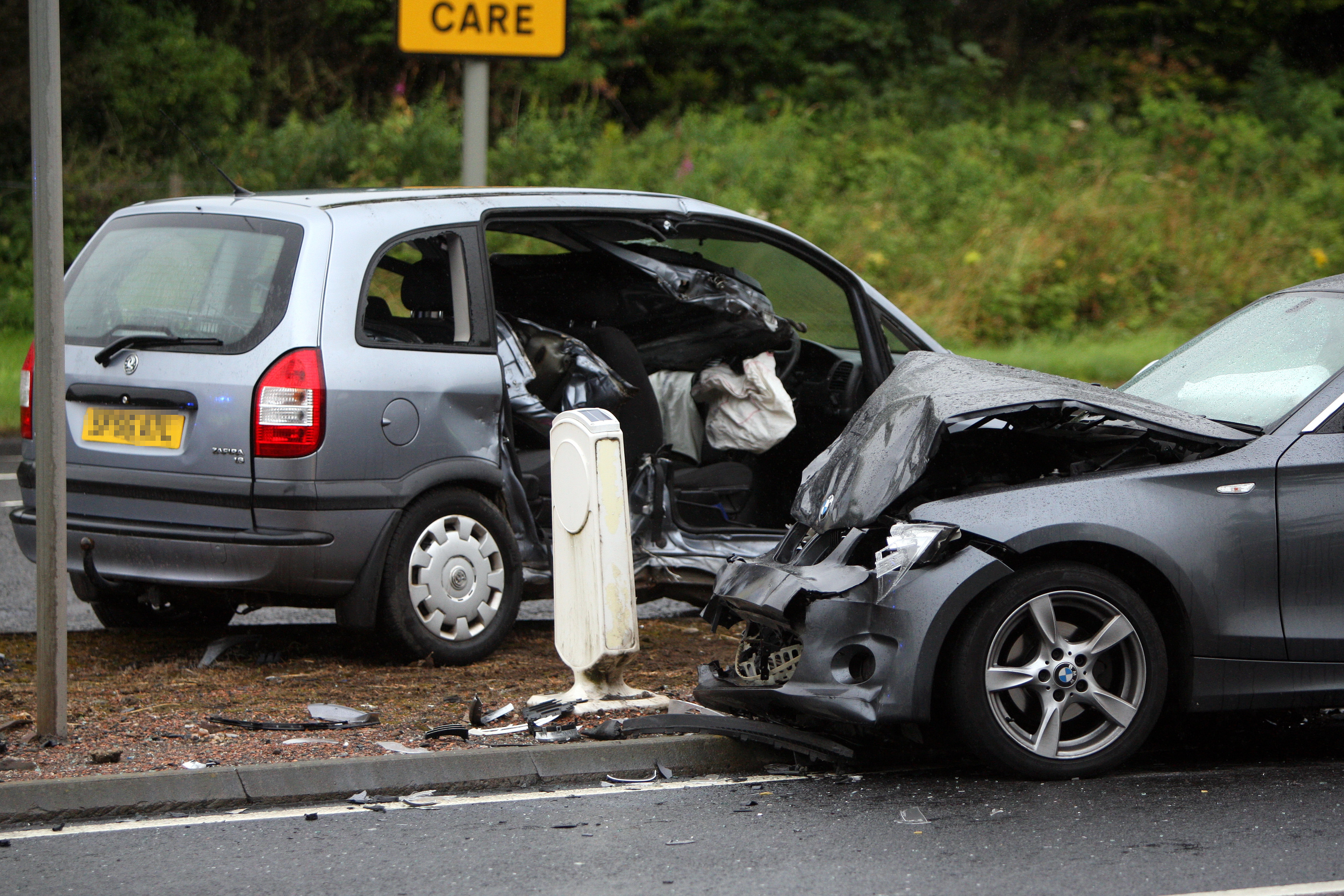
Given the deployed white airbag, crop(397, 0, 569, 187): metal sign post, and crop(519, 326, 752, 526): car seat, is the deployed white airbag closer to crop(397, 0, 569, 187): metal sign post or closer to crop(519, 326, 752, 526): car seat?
crop(519, 326, 752, 526): car seat

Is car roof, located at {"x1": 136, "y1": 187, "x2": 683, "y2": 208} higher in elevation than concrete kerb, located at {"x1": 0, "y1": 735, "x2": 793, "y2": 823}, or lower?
higher

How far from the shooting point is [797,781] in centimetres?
494

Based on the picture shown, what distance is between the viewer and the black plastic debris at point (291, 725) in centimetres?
532

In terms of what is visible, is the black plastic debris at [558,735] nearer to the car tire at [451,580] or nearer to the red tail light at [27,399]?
the car tire at [451,580]

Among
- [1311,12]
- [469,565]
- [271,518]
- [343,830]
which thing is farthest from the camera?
[1311,12]

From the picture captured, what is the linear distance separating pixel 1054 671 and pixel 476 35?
22.5 feet

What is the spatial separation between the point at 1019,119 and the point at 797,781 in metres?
19.6

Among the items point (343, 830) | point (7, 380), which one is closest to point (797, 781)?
point (343, 830)

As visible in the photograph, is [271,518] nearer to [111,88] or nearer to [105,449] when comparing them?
[105,449]

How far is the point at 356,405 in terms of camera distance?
5973 mm

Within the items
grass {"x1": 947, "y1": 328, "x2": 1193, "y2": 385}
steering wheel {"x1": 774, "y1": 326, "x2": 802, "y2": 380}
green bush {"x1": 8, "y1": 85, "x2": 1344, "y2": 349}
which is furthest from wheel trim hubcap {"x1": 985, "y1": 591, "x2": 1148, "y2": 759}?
green bush {"x1": 8, "y1": 85, "x2": 1344, "y2": 349}

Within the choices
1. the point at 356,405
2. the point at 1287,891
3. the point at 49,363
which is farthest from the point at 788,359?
the point at 1287,891

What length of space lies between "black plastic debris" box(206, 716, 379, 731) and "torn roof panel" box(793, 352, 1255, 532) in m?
1.62

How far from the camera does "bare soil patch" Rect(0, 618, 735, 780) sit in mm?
5027
